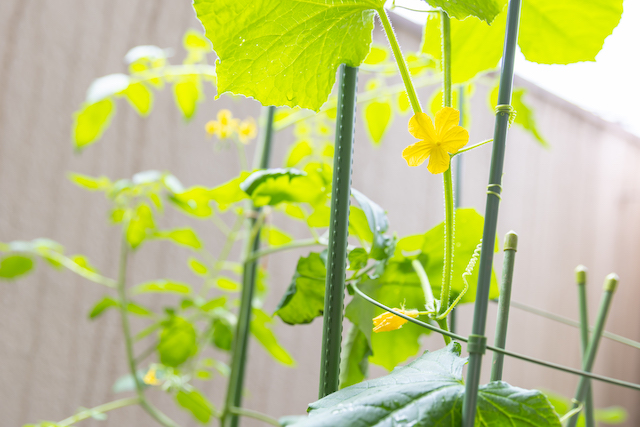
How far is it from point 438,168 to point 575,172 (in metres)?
1.62

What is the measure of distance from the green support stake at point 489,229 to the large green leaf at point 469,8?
0.02 metres

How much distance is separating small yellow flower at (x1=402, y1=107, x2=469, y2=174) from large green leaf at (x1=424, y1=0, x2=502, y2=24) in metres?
0.04

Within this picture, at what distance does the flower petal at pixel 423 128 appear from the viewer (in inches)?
7.4

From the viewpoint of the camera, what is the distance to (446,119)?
19cm

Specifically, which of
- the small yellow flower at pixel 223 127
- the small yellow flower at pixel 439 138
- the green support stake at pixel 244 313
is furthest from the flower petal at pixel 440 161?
the small yellow flower at pixel 223 127

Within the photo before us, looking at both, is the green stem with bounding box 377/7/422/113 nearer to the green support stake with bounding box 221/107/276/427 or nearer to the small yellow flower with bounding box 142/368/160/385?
the green support stake with bounding box 221/107/276/427

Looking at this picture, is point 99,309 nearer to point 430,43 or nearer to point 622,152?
point 430,43

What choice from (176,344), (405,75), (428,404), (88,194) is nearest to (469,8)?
(405,75)

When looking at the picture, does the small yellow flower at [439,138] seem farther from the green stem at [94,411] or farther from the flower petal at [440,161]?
the green stem at [94,411]

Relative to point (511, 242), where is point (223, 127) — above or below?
above

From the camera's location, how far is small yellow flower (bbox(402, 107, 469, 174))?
186mm

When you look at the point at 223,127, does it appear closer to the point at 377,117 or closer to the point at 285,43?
the point at 377,117

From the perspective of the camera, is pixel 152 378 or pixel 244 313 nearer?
pixel 244 313

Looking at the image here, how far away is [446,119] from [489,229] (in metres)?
0.05
